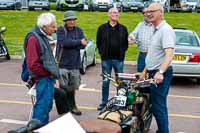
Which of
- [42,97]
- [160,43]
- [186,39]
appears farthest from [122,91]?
[186,39]

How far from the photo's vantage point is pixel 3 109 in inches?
360

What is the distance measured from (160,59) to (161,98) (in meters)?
0.54

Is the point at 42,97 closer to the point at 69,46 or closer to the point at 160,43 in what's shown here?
the point at 160,43

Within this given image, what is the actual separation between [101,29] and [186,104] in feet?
8.30

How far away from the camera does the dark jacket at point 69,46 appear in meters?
8.44

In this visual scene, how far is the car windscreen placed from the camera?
42.3ft

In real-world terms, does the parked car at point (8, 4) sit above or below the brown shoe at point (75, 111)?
above

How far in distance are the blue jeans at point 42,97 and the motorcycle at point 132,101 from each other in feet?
2.42

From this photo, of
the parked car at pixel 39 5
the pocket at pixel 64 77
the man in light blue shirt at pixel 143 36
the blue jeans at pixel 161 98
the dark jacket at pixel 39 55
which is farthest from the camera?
the parked car at pixel 39 5

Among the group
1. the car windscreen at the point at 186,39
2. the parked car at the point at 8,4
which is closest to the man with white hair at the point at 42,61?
the car windscreen at the point at 186,39

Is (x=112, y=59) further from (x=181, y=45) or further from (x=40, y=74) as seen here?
(x=181, y=45)

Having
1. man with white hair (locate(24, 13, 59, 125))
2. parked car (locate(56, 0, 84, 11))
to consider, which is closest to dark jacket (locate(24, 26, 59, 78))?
man with white hair (locate(24, 13, 59, 125))

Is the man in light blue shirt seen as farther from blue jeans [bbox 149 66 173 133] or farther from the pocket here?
blue jeans [bbox 149 66 173 133]

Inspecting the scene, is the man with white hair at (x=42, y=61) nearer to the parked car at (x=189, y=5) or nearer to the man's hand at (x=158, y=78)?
the man's hand at (x=158, y=78)
